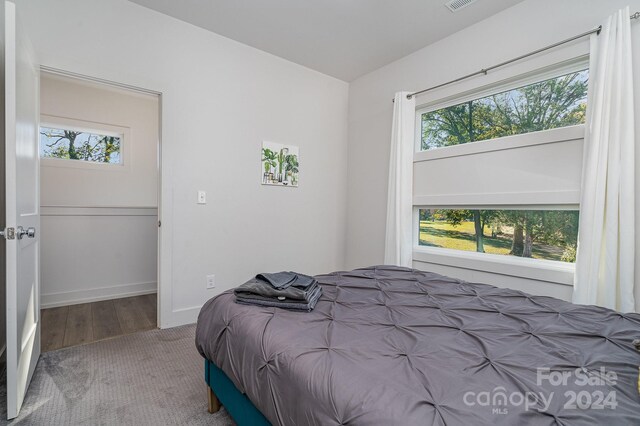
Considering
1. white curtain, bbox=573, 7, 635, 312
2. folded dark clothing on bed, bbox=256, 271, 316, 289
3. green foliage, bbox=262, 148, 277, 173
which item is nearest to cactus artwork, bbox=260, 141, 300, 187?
green foliage, bbox=262, 148, 277, 173

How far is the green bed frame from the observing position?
118cm

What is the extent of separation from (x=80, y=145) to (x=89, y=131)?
0.19 m

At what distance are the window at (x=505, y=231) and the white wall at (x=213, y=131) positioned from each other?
4.16 ft

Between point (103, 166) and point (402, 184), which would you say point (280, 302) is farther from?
point (103, 166)

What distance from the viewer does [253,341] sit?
1153 millimetres

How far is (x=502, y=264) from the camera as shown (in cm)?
250

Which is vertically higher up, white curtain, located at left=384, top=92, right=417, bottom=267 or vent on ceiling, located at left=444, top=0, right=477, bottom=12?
vent on ceiling, located at left=444, top=0, right=477, bottom=12

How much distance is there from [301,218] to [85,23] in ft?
8.06

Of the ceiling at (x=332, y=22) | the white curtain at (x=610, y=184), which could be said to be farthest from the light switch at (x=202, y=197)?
the white curtain at (x=610, y=184)

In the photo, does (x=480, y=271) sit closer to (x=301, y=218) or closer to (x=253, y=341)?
(x=301, y=218)

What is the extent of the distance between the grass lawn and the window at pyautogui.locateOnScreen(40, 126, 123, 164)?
12.2 feet

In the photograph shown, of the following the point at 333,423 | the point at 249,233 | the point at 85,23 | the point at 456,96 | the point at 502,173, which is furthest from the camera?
the point at 249,233

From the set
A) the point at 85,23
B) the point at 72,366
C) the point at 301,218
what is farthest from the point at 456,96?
the point at 72,366

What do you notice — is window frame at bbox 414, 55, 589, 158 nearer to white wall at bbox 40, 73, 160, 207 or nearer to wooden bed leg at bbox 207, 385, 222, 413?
wooden bed leg at bbox 207, 385, 222, 413
